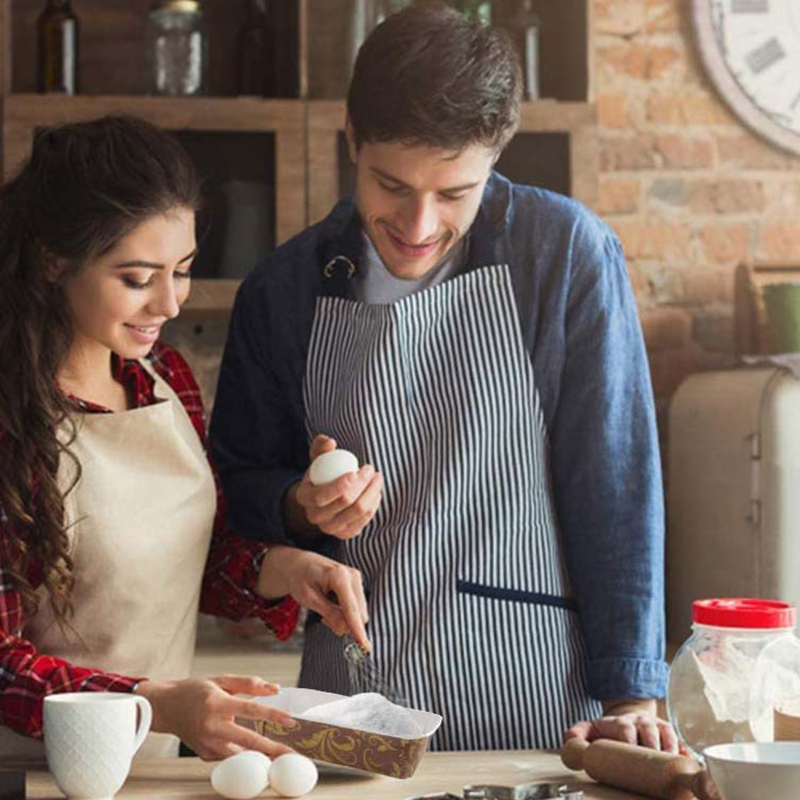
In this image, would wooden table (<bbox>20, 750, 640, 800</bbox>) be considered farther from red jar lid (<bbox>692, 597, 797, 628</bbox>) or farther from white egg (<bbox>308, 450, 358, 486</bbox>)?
white egg (<bbox>308, 450, 358, 486</bbox>)

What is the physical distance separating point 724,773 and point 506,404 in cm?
76

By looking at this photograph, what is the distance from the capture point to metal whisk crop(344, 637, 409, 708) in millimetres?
1773

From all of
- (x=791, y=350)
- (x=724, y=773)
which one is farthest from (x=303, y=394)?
(x=791, y=350)

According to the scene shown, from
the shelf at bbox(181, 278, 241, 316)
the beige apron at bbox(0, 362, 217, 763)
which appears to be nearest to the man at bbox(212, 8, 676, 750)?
the beige apron at bbox(0, 362, 217, 763)

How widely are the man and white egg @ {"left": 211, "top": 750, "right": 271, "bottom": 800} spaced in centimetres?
39

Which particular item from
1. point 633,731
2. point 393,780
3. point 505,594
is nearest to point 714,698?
point 633,731

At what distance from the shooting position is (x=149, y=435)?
179 cm

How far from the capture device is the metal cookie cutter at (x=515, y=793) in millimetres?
1255

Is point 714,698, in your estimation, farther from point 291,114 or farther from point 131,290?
point 291,114

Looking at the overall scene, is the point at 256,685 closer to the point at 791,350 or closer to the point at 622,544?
the point at 622,544

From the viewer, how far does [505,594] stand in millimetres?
1762

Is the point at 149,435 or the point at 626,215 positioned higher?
the point at 626,215

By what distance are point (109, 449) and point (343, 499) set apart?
316mm

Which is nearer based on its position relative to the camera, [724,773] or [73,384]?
[724,773]
